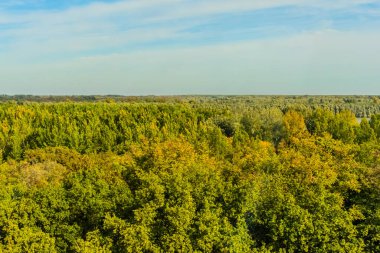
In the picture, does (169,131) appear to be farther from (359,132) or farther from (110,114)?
(359,132)

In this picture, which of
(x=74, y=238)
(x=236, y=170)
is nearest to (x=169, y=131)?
(x=236, y=170)

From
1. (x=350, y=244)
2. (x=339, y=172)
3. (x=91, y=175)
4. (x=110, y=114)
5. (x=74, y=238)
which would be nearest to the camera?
(x=350, y=244)

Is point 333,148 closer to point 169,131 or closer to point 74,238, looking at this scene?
point 74,238

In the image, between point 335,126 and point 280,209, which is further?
point 335,126

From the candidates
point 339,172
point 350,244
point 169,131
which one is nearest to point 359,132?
point 169,131

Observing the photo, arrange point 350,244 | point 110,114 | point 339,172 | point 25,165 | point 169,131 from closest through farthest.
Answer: point 350,244
point 339,172
point 25,165
point 169,131
point 110,114

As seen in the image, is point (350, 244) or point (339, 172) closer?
point (350, 244)

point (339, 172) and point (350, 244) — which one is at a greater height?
point (339, 172)

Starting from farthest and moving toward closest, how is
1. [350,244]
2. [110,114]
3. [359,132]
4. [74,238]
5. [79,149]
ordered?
[110,114], [79,149], [359,132], [74,238], [350,244]

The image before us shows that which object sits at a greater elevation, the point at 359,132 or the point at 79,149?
the point at 359,132
